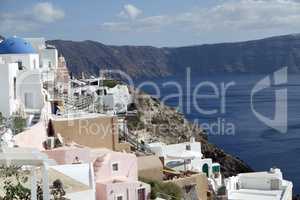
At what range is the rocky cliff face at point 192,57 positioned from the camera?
136 m

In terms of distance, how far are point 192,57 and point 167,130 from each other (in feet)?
353

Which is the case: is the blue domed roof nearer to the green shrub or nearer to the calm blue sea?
the green shrub

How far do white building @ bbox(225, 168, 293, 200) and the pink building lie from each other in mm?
4876

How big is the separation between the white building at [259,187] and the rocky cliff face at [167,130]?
15616mm

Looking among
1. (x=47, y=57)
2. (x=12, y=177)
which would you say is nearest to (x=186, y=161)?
(x=12, y=177)

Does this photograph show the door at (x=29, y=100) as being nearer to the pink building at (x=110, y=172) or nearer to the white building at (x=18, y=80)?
the white building at (x=18, y=80)

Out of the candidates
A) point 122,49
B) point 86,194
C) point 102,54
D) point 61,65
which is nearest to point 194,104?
point 102,54

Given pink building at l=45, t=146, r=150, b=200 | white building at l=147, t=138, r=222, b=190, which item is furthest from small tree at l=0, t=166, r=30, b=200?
white building at l=147, t=138, r=222, b=190

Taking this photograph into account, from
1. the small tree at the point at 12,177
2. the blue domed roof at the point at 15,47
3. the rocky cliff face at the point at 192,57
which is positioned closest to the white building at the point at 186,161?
the blue domed roof at the point at 15,47

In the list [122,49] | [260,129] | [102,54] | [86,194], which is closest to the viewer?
[86,194]

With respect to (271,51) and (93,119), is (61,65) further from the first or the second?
(271,51)

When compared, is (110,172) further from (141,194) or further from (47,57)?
(47,57)

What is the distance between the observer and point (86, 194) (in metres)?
12.7

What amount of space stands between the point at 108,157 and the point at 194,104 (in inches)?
3501
